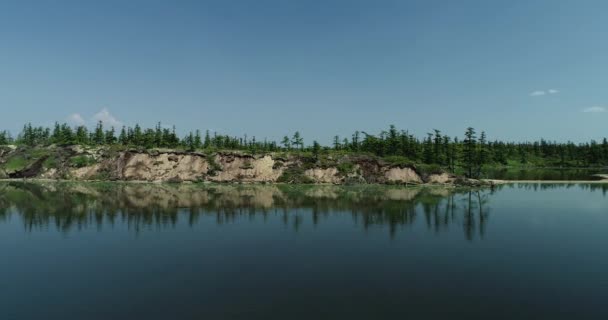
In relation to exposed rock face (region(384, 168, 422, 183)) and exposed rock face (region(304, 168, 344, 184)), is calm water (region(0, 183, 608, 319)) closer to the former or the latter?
exposed rock face (region(384, 168, 422, 183))

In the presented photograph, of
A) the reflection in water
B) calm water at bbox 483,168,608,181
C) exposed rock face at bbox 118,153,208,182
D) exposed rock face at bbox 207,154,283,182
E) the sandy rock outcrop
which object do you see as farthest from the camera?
calm water at bbox 483,168,608,181

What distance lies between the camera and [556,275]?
31453 mm

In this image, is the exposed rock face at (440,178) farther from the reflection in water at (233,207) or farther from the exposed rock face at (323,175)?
the exposed rock face at (323,175)

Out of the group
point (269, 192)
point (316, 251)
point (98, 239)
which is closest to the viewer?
point (316, 251)

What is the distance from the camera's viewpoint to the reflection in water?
55.2 m

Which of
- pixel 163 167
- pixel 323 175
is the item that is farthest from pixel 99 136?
pixel 323 175

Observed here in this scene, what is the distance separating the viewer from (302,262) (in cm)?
3494

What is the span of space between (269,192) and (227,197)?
14596 millimetres

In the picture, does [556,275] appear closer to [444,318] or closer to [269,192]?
[444,318]

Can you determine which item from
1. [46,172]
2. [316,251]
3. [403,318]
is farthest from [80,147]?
[403,318]

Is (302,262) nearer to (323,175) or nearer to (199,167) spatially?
(323,175)

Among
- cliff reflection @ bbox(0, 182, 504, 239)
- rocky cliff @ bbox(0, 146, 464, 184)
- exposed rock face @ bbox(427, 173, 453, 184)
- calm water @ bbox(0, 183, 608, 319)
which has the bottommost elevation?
calm water @ bbox(0, 183, 608, 319)

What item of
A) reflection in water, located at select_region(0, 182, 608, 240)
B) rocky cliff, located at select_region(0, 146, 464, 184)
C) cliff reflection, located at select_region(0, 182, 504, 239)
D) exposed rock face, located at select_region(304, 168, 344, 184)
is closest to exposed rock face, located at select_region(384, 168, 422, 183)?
rocky cliff, located at select_region(0, 146, 464, 184)

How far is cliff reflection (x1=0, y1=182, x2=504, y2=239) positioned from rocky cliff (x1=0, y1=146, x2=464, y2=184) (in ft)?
84.1
